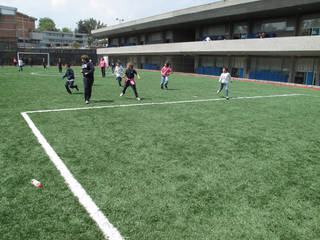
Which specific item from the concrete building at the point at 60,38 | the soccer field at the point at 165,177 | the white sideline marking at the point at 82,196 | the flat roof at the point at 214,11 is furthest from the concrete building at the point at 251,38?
the concrete building at the point at 60,38

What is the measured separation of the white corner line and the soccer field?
0.23ft

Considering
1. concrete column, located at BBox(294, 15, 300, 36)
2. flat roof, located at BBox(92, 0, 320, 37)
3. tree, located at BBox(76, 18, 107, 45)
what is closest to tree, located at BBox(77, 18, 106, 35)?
tree, located at BBox(76, 18, 107, 45)

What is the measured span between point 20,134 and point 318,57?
27374mm

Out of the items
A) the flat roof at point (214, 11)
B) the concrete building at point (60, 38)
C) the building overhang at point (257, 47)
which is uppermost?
the concrete building at point (60, 38)

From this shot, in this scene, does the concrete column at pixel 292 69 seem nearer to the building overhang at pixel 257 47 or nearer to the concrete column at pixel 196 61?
the building overhang at pixel 257 47

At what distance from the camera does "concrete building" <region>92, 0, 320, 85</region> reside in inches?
1030

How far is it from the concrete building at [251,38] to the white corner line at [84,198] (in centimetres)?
2410

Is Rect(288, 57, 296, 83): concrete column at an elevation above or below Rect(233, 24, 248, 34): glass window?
below

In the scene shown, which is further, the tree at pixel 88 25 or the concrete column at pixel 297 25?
the tree at pixel 88 25

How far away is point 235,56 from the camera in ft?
115

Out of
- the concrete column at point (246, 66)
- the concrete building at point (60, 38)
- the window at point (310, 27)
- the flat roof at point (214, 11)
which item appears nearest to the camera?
the flat roof at point (214, 11)

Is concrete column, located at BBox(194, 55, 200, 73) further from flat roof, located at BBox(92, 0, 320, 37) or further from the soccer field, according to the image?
the soccer field

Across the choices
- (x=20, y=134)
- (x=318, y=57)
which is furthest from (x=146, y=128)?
(x=318, y=57)

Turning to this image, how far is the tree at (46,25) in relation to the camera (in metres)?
150
